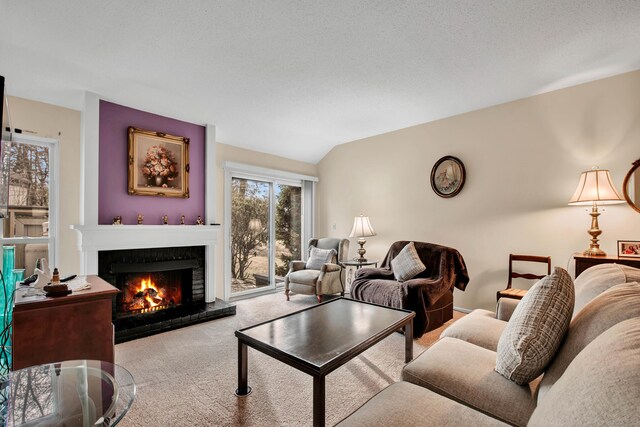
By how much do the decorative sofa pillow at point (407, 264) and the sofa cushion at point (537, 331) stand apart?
6.84ft

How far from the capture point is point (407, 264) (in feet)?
11.5

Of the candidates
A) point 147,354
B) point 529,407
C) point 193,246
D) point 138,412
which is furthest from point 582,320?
point 193,246

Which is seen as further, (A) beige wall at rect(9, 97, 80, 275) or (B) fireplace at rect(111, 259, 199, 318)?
(B) fireplace at rect(111, 259, 199, 318)

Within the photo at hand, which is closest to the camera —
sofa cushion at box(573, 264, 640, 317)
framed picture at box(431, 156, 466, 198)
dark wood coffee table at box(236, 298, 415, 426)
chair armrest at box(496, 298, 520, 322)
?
sofa cushion at box(573, 264, 640, 317)

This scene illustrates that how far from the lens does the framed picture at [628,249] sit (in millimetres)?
2752

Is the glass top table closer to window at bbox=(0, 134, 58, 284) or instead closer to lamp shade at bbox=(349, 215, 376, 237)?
window at bbox=(0, 134, 58, 284)

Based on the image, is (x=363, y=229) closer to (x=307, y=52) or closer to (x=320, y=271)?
(x=320, y=271)

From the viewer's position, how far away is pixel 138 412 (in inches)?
73.7

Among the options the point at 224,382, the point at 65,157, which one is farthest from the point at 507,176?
the point at 65,157

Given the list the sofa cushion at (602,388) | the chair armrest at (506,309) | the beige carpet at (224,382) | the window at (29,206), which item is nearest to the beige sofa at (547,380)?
the sofa cushion at (602,388)

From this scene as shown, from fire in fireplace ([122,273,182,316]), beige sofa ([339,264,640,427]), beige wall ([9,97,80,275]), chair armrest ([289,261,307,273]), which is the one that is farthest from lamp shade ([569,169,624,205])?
beige wall ([9,97,80,275])

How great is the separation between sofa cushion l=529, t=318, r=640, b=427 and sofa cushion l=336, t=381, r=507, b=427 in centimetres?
35

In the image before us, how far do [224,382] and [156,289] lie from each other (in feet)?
6.59

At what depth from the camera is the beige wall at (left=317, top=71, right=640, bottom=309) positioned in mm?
2980
